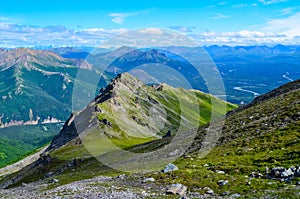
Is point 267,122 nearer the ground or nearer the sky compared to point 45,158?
nearer the sky

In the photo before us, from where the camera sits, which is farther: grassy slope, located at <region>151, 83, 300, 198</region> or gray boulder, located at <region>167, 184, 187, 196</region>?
gray boulder, located at <region>167, 184, 187, 196</region>

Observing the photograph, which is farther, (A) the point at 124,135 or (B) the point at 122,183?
(A) the point at 124,135

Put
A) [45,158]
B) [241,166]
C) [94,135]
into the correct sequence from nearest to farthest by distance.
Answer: [241,166] → [45,158] → [94,135]

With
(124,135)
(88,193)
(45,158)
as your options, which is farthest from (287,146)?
(124,135)

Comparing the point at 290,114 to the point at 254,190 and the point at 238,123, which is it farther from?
the point at 254,190

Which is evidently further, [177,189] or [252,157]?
[252,157]

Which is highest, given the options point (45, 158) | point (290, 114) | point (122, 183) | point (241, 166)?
point (290, 114)

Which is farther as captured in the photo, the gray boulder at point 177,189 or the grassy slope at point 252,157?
the gray boulder at point 177,189

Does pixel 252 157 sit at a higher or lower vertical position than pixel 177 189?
higher

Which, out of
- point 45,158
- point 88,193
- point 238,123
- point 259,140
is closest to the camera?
point 88,193
